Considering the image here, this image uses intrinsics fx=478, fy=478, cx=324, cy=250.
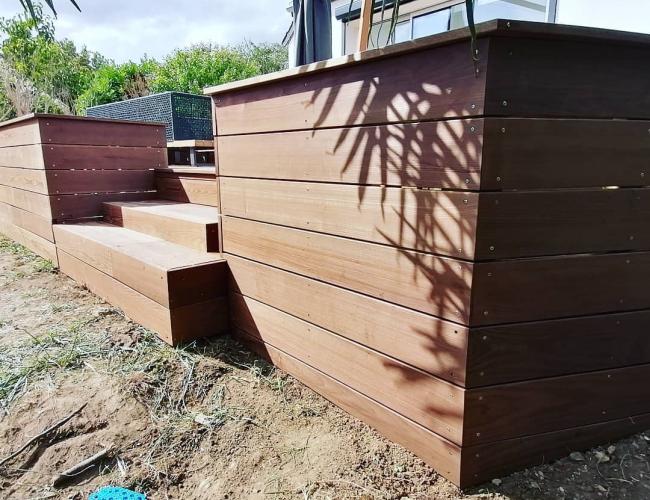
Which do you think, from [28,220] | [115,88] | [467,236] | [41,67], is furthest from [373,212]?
[41,67]

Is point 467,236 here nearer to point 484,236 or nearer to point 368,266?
point 484,236

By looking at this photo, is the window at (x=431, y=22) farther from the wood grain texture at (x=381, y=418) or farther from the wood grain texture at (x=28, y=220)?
the wood grain texture at (x=381, y=418)

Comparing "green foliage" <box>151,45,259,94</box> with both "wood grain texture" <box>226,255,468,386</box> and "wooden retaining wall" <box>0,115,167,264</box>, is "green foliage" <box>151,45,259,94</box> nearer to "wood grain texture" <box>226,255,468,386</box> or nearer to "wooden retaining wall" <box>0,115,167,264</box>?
"wooden retaining wall" <box>0,115,167,264</box>

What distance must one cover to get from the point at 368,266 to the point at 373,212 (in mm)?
204

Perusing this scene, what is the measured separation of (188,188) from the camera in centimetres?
369

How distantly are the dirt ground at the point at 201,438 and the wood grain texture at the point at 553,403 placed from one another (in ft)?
0.47

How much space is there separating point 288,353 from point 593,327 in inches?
49.9

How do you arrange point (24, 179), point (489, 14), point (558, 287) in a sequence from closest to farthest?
point (558, 287), point (24, 179), point (489, 14)

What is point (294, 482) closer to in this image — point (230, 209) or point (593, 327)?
point (593, 327)

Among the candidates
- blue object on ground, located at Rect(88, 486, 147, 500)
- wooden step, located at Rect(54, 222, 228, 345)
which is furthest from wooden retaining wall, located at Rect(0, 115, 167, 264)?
blue object on ground, located at Rect(88, 486, 147, 500)

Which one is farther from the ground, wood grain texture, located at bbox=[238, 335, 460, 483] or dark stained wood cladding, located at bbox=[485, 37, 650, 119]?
dark stained wood cladding, located at bbox=[485, 37, 650, 119]

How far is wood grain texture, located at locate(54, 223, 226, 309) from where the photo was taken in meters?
2.40

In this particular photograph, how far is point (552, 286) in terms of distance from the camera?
1.54m

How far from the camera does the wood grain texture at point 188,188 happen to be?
11.2ft
